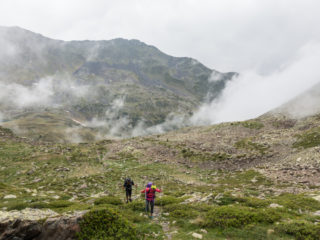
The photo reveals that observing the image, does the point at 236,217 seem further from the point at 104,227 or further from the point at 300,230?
the point at 104,227

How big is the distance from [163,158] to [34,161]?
103 ft

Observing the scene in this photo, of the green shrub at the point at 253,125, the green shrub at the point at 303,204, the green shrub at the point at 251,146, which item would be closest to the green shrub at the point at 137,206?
the green shrub at the point at 303,204

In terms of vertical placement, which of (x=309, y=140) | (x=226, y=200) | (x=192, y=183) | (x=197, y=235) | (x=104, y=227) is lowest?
(x=192, y=183)

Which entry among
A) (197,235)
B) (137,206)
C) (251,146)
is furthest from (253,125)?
(197,235)

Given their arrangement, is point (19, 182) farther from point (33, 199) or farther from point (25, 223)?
point (25, 223)

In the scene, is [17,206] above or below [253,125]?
below

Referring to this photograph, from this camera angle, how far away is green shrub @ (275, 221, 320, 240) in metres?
11.3

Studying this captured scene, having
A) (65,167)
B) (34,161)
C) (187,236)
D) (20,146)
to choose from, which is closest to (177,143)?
(65,167)

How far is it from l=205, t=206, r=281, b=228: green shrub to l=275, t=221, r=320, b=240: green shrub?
1.21 m

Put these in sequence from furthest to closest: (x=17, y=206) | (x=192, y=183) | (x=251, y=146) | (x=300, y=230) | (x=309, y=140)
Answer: (x=251, y=146) < (x=309, y=140) < (x=192, y=183) < (x=17, y=206) < (x=300, y=230)

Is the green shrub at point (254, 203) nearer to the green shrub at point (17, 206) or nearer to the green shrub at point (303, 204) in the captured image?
the green shrub at point (303, 204)

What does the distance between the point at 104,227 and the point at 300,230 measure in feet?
37.6

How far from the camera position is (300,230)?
11906 millimetres

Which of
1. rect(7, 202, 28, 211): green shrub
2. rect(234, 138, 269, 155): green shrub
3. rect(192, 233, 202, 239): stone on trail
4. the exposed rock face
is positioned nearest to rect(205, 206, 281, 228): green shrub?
rect(192, 233, 202, 239): stone on trail
